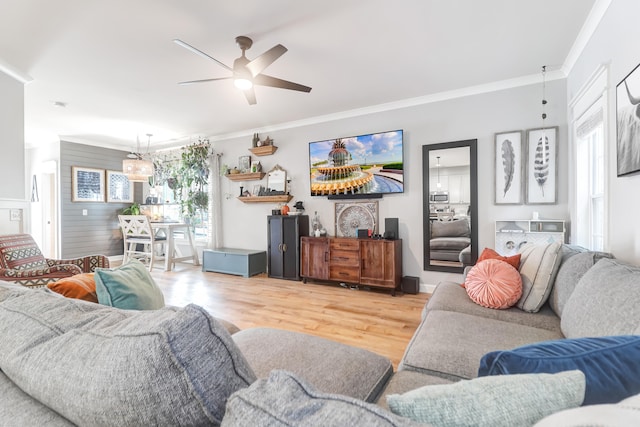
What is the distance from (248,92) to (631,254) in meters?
3.13

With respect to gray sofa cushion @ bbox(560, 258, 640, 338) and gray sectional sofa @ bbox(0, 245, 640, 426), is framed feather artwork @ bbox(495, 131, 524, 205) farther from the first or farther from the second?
gray sectional sofa @ bbox(0, 245, 640, 426)

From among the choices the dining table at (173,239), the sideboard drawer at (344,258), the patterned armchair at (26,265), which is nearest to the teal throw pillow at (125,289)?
the patterned armchair at (26,265)

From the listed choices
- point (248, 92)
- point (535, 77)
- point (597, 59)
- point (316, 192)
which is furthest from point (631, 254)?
point (316, 192)

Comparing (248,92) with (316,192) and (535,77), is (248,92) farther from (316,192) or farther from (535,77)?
(535,77)

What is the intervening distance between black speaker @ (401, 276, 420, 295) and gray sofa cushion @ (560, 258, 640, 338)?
230 centimetres

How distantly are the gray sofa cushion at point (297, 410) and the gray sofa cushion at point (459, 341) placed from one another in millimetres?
916

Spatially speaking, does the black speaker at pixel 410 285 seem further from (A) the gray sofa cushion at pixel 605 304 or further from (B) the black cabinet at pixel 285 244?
(A) the gray sofa cushion at pixel 605 304

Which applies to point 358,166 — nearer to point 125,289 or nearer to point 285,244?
point 285,244

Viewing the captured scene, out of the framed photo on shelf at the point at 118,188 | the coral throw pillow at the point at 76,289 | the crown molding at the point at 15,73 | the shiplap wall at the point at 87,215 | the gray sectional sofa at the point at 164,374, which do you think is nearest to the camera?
the gray sectional sofa at the point at 164,374

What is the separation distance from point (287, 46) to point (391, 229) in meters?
2.51

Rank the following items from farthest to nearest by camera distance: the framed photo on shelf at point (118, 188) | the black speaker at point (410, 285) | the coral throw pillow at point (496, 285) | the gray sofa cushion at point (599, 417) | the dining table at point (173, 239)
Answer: the framed photo on shelf at point (118, 188)
the dining table at point (173, 239)
the black speaker at point (410, 285)
the coral throw pillow at point (496, 285)
the gray sofa cushion at point (599, 417)

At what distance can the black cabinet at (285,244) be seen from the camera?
4574mm

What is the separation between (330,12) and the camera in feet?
7.20

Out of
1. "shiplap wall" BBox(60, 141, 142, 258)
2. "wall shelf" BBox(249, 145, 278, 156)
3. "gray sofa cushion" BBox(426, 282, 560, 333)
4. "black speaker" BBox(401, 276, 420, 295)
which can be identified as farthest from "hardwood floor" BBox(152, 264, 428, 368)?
"shiplap wall" BBox(60, 141, 142, 258)
